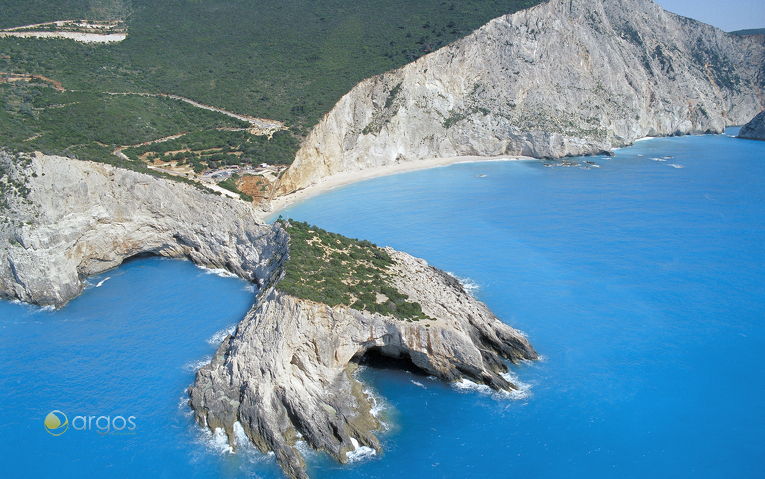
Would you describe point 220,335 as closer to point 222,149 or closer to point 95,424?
point 95,424

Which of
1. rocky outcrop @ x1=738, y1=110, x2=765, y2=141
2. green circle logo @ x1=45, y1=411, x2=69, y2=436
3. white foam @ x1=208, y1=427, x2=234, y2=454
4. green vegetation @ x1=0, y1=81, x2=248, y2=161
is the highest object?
rocky outcrop @ x1=738, y1=110, x2=765, y2=141

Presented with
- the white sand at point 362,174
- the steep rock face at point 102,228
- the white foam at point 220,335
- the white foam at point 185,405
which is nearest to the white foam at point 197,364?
the white foam at point 220,335

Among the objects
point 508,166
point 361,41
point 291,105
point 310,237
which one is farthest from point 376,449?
point 361,41

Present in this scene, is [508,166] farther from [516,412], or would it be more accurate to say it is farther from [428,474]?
[428,474]

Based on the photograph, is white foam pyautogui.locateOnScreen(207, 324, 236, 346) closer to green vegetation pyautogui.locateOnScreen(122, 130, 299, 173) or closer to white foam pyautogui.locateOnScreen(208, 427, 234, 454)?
white foam pyautogui.locateOnScreen(208, 427, 234, 454)

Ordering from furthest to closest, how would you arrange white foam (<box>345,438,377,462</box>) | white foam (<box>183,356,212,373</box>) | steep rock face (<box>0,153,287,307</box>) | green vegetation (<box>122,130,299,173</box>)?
green vegetation (<box>122,130,299,173</box>), steep rock face (<box>0,153,287,307</box>), white foam (<box>183,356,212,373</box>), white foam (<box>345,438,377,462</box>)

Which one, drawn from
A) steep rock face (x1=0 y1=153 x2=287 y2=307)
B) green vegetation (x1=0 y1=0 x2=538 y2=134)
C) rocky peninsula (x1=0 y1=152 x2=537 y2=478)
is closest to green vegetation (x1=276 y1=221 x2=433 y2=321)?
rocky peninsula (x1=0 y1=152 x2=537 y2=478)

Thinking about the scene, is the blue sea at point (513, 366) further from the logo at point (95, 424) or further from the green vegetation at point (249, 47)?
the green vegetation at point (249, 47)
